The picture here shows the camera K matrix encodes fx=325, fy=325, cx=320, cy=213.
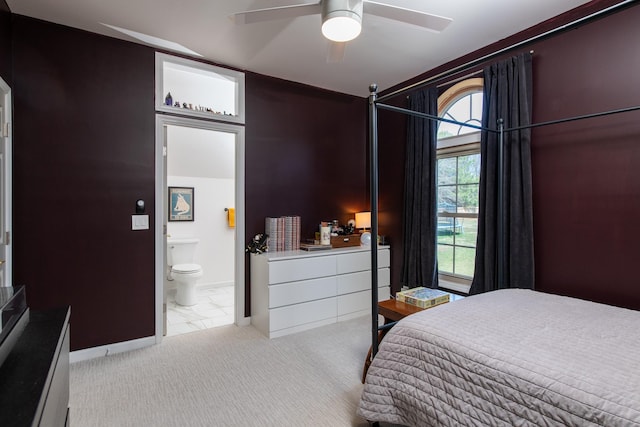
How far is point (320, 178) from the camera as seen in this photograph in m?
3.88

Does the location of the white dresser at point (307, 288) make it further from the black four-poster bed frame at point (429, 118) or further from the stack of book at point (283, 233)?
the black four-poster bed frame at point (429, 118)

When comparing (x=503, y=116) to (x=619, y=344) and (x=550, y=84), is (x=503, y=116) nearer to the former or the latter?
(x=550, y=84)

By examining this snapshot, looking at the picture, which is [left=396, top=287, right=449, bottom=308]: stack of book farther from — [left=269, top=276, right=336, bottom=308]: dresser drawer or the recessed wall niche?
the recessed wall niche

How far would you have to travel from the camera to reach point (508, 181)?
2.61 metres

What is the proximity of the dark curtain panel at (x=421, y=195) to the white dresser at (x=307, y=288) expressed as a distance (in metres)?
0.52

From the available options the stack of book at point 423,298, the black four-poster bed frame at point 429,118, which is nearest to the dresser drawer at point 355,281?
the stack of book at point 423,298

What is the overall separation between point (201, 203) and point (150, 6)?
2.84 metres

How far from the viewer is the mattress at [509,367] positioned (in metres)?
1.04

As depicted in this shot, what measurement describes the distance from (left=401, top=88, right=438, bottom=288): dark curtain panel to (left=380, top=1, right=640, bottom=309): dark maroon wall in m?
0.89

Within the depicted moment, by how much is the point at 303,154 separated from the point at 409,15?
6.76 ft

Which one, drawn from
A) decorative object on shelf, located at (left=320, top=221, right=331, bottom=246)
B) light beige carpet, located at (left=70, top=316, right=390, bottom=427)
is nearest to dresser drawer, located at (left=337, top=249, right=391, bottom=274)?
decorative object on shelf, located at (left=320, top=221, right=331, bottom=246)

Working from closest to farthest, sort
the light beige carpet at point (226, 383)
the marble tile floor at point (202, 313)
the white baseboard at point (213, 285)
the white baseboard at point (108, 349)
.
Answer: the light beige carpet at point (226, 383) < the white baseboard at point (108, 349) < the marble tile floor at point (202, 313) < the white baseboard at point (213, 285)

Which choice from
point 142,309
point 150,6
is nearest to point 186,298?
point 142,309

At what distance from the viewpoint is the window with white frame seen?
10.0 ft
